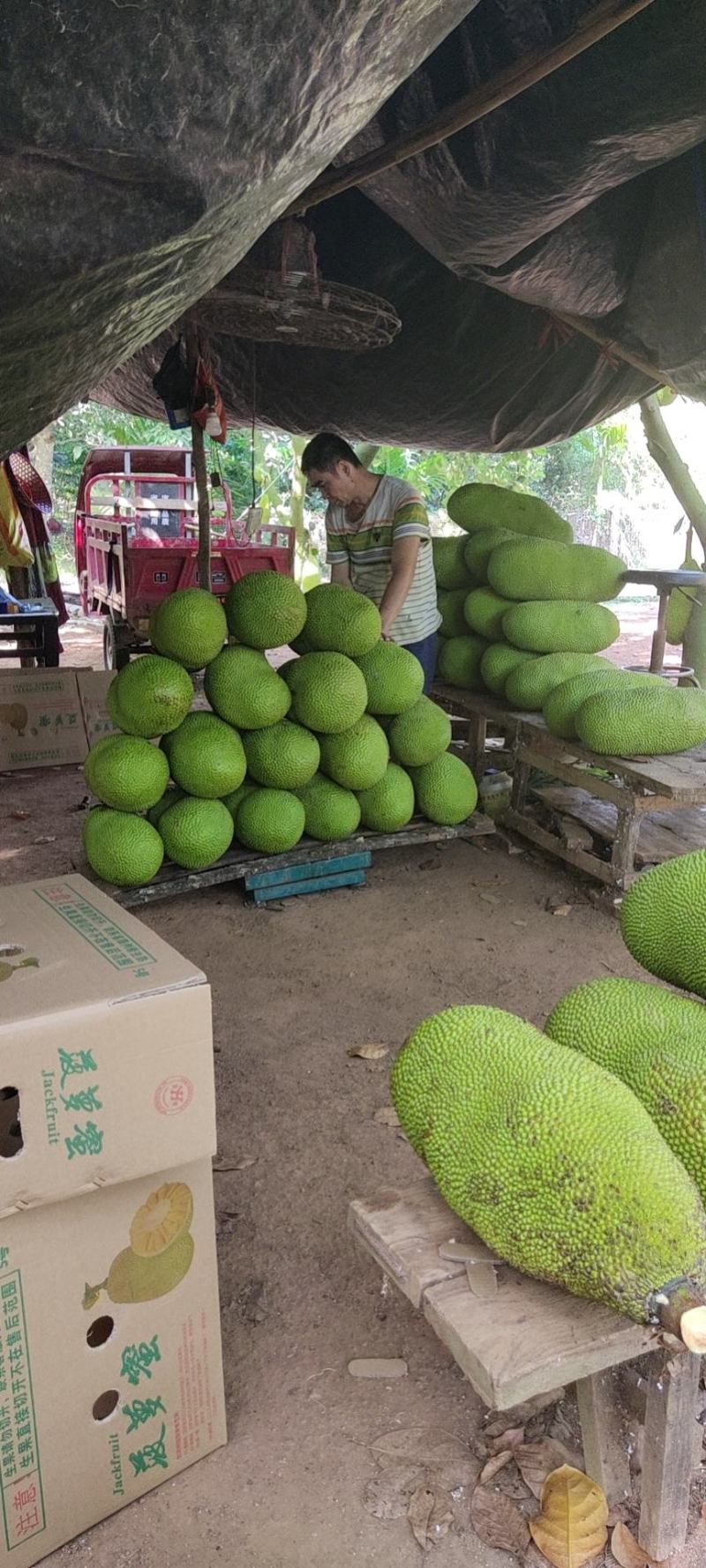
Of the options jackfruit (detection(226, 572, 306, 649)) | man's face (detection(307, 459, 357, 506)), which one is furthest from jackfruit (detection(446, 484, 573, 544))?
jackfruit (detection(226, 572, 306, 649))

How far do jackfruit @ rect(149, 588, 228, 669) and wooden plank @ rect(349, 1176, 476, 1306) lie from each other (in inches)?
91.0

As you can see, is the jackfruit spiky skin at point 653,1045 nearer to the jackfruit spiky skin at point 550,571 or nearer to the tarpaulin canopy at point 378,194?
the tarpaulin canopy at point 378,194

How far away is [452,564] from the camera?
4797mm

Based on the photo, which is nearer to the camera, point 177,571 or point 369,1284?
point 369,1284

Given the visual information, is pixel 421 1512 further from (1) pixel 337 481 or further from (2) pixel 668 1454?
(1) pixel 337 481

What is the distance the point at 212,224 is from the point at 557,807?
3.21 m

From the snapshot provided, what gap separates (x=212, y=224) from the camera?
121 centimetres

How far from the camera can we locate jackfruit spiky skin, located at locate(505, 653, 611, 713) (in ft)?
13.7

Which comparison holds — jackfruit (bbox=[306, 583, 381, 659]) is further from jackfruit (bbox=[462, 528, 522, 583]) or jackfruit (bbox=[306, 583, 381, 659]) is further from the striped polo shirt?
jackfruit (bbox=[462, 528, 522, 583])

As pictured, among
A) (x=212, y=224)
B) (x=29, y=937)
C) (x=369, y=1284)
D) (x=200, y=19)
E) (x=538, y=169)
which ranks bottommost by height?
(x=369, y=1284)

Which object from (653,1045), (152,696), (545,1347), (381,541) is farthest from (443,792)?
(545,1347)

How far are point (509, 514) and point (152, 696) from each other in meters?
2.33

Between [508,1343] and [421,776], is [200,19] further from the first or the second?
[421,776]

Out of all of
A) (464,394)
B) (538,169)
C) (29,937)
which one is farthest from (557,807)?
(29,937)
